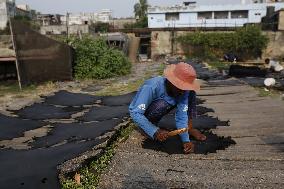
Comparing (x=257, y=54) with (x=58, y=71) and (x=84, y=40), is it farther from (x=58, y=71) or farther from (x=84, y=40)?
(x=58, y=71)

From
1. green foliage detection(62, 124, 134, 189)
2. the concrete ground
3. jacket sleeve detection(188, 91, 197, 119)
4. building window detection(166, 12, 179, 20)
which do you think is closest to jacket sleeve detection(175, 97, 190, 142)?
jacket sleeve detection(188, 91, 197, 119)

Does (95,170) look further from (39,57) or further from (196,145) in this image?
(39,57)

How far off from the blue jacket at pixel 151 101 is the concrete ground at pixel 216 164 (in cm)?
34

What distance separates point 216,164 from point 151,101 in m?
1.01

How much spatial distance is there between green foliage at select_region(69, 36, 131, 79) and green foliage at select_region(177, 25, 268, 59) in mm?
11779

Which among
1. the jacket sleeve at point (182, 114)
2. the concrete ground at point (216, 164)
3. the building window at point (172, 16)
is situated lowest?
the concrete ground at point (216, 164)

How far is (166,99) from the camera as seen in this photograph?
12.3ft

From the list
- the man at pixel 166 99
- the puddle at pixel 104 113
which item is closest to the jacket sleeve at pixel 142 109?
the man at pixel 166 99

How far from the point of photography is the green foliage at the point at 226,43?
23.3 m

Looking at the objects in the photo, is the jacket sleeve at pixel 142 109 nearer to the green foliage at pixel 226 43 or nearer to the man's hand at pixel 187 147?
the man's hand at pixel 187 147

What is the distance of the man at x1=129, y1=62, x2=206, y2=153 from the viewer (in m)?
3.41

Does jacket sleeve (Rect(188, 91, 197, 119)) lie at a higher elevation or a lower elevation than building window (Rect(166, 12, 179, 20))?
lower

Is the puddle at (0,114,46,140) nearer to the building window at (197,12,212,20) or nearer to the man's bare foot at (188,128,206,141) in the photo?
the man's bare foot at (188,128,206,141)

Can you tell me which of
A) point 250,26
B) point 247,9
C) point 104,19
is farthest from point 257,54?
point 104,19
